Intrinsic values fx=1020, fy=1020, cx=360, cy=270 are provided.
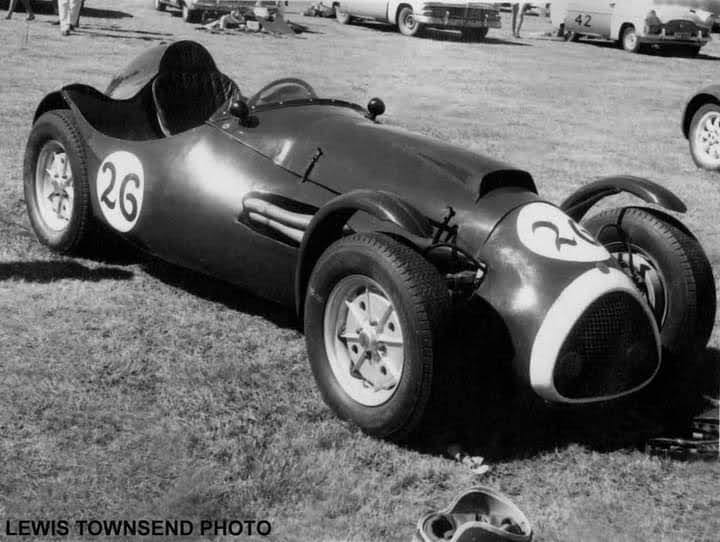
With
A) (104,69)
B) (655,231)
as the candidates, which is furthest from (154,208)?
(104,69)

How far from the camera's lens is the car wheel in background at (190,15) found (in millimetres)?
21516

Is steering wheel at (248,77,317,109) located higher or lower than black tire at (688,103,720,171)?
higher

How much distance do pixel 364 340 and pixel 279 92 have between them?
70.6 inches

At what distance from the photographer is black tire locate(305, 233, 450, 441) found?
3.64 meters

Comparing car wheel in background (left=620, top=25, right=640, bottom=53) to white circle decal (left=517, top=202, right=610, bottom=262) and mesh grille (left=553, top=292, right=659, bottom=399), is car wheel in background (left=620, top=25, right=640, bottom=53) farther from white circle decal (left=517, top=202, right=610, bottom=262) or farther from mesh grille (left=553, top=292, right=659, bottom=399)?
mesh grille (left=553, top=292, right=659, bottom=399)

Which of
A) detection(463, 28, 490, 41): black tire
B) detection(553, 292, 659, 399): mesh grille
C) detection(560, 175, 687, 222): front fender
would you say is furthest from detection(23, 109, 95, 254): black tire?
detection(463, 28, 490, 41): black tire

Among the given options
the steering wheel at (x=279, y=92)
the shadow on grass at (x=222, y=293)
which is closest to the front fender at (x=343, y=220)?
the shadow on grass at (x=222, y=293)

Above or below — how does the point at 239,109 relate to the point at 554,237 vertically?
above

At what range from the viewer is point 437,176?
439 cm

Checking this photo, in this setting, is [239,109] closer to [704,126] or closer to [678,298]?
[678,298]

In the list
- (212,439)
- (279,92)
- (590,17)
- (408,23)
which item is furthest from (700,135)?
(590,17)

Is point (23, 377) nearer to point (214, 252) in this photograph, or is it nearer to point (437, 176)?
point (214, 252)

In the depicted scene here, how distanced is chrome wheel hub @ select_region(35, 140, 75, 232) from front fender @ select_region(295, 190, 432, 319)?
197 cm

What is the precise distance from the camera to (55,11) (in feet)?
69.9
